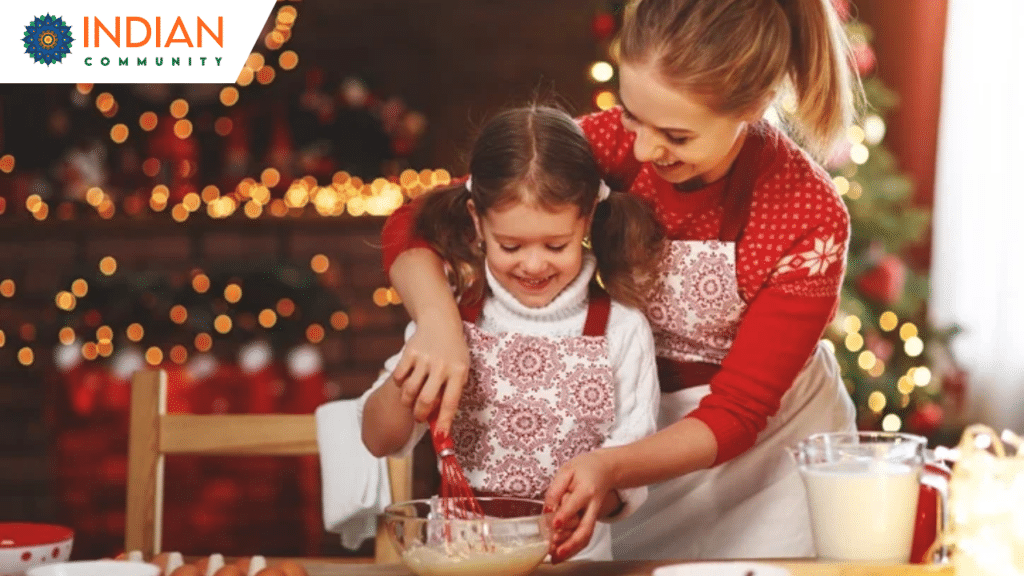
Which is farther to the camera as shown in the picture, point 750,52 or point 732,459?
point 732,459

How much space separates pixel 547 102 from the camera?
1692 millimetres

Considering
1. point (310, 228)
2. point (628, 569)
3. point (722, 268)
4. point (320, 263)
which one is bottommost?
point (628, 569)

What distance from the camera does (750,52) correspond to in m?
1.45

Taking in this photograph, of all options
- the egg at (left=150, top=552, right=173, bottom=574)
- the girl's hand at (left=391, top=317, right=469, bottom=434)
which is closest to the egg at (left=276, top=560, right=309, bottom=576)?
the egg at (left=150, top=552, right=173, bottom=574)

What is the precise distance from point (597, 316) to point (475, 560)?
20.5 inches

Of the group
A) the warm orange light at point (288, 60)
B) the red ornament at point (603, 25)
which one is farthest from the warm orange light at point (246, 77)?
the red ornament at point (603, 25)

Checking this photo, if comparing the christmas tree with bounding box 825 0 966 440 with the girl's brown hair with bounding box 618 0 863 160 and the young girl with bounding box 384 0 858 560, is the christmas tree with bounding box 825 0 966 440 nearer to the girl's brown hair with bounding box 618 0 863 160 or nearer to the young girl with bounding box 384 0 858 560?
the young girl with bounding box 384 0 858 560

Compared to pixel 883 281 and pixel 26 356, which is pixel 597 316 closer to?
pixel 883 281

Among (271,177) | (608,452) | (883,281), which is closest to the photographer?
(608,452)

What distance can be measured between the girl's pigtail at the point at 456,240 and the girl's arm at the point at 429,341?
0.8 inches

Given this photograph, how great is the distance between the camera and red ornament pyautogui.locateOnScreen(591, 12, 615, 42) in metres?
3.57

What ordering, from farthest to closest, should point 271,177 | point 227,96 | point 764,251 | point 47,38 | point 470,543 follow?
point 227,96, point 271,177, point 47,38, point 764,251, point 470,543

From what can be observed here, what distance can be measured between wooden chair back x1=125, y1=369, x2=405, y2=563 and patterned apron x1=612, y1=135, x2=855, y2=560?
38 centimetres

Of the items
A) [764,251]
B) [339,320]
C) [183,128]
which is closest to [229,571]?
[764,251]
